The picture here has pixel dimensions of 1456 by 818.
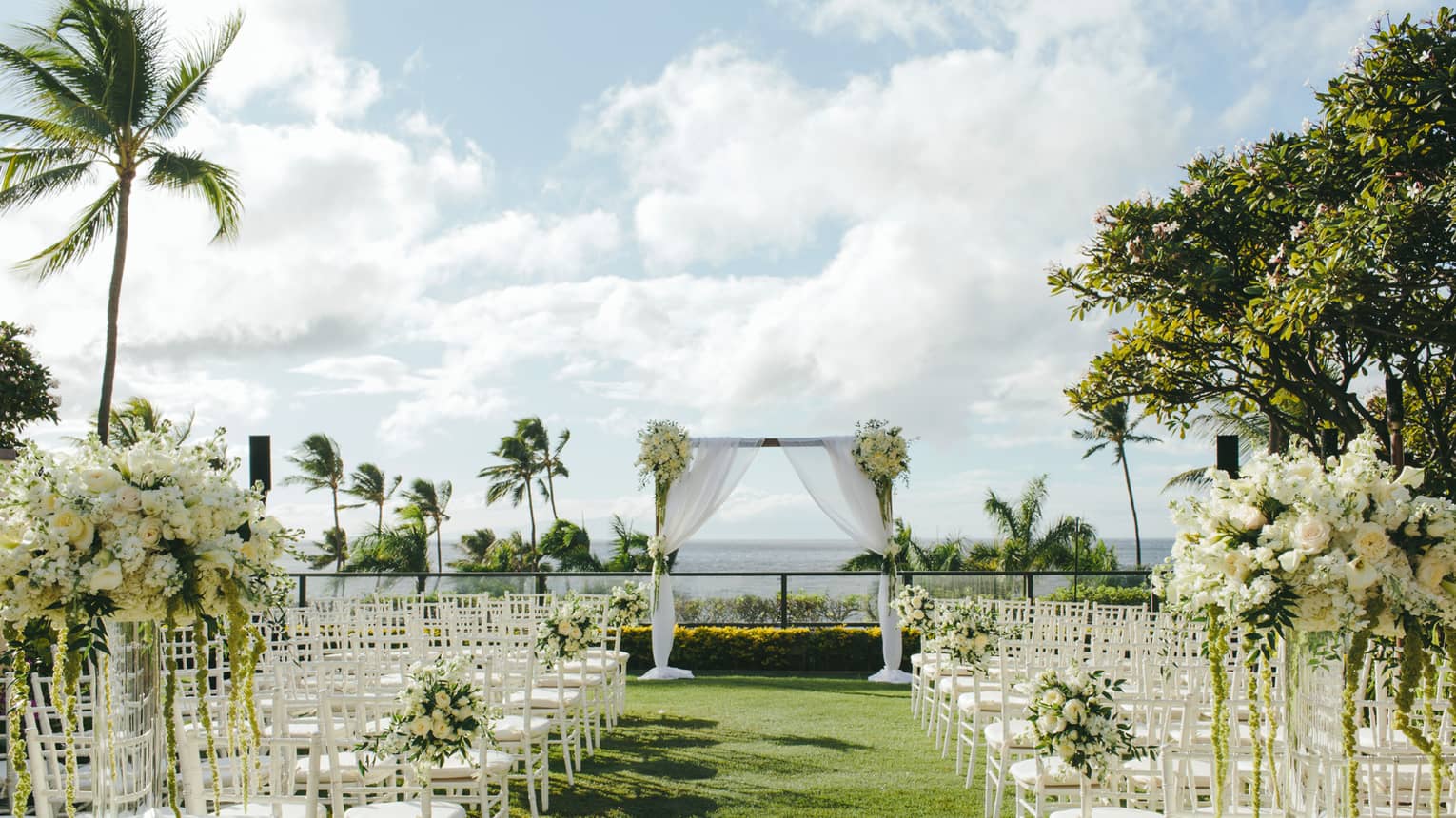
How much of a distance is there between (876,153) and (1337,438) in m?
4.16

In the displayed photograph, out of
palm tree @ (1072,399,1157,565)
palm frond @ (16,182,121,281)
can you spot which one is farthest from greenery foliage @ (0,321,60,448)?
palm tree @ (1072,399,1157,565)

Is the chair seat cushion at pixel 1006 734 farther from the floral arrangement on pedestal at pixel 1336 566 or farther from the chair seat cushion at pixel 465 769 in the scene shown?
the chair seat cushion at pixel 465 769

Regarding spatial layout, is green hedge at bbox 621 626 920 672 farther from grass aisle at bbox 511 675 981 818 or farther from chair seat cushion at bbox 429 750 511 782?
chair seat cushion at bbox 429 750 511 782

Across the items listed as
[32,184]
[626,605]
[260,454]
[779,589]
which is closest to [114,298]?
[32,184]

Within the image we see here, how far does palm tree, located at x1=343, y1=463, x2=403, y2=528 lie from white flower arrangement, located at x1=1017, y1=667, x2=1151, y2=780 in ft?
88.3

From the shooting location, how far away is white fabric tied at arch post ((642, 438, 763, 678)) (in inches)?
417

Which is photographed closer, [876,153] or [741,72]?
[741,72]

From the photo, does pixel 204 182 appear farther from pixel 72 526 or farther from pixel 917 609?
pixel 72 526

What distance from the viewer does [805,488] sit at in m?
10.9

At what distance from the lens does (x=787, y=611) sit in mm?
11938

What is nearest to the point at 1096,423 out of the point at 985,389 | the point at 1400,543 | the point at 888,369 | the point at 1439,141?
the point at 985,389

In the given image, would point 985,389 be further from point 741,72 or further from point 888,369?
point 741,72

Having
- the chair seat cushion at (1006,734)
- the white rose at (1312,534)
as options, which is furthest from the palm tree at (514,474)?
the white rose at (1312,534)

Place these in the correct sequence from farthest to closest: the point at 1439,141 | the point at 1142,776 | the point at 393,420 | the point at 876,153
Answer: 1. the point at 393,420
2. the point at 876,153
3. the point at 1439,141
4. the point at 1142,776
